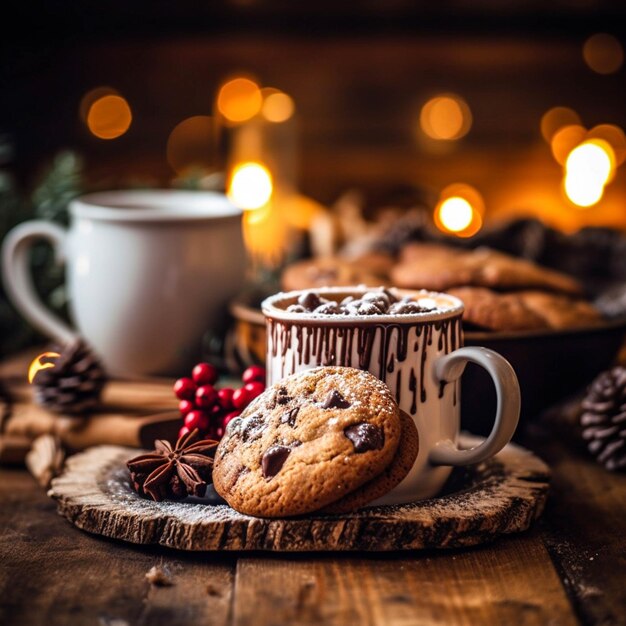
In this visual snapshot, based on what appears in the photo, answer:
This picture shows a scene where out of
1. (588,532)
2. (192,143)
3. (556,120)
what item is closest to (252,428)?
(588,532)

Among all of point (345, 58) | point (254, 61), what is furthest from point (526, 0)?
point (254, 61)

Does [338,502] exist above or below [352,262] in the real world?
below

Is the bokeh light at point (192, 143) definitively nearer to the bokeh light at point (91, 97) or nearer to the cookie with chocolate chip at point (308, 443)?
the bokeh light at point (91, 97)

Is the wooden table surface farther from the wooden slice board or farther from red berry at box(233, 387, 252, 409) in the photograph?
red berry at box(233, 387, 252, 409)

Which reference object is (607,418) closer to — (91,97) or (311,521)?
(311,521)

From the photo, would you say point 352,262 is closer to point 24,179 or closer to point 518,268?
point 518,268

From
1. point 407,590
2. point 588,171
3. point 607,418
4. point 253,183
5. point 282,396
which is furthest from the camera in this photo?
point 588,171
